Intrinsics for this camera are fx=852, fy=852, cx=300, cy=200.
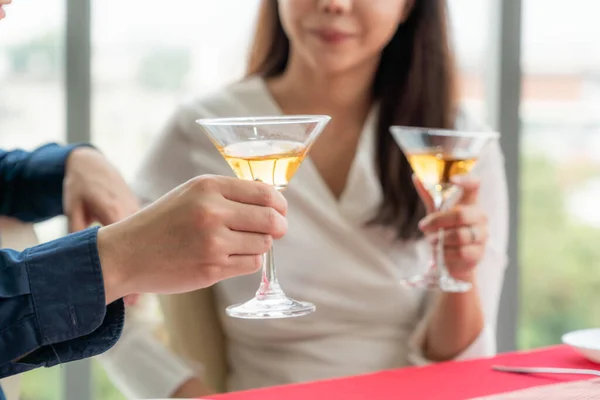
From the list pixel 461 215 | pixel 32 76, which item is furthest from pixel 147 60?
pixel 461 215

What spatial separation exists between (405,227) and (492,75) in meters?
1.53

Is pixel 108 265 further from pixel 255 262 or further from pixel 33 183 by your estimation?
pixel 33 183

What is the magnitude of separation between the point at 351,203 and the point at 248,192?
3.27ft

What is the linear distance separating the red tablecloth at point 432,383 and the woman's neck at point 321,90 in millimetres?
891

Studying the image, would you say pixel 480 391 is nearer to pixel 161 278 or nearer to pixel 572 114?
pixel 161 278

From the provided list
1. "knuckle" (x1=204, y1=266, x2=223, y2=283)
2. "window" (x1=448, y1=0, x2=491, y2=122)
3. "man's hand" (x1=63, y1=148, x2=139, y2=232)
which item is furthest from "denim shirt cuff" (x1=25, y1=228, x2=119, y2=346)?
"window" (x1=448, y1=0, x2=491, y2=122)

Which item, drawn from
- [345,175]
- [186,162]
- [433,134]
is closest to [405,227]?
[345,175]

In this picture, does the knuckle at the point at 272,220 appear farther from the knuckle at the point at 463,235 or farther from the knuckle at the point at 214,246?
the knuckle at the point at 463,235

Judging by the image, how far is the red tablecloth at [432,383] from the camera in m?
1.28

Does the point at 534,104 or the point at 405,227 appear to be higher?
the point at 534,104

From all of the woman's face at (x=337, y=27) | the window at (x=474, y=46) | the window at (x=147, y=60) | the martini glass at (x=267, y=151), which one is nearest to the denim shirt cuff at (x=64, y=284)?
the martini glass at (x=267, y=151)

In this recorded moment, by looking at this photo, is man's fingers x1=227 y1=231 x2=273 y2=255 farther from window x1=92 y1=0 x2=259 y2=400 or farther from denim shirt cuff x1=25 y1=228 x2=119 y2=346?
window x1=92 y1=0 x2=259 y2=400

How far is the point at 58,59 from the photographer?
9.65 ft

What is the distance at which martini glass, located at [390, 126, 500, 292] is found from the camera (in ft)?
5.62
